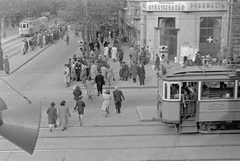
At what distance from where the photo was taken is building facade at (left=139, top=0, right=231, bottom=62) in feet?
89.5

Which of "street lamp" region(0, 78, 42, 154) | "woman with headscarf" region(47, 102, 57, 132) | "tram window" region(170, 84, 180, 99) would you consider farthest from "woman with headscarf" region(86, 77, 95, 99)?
"street lamp" region(0, 78, 42, 154)

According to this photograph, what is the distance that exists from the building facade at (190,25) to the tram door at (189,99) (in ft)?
47.3

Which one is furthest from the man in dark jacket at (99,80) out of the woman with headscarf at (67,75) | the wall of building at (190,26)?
the wall of building at (190,26)

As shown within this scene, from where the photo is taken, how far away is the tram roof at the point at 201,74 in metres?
13.1

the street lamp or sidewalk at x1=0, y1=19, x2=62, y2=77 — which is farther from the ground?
the street lamp

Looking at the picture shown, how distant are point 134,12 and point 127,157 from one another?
2627 cm

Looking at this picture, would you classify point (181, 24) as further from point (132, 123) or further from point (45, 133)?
point (45, 133)

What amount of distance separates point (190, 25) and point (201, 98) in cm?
1518

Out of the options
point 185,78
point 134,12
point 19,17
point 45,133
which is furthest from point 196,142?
point 19,17

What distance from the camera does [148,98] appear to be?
19031 mm

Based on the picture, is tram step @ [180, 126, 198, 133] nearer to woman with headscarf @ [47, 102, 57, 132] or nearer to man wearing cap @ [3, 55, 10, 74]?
woman with headscarf @ [47, 102, 57, 132]

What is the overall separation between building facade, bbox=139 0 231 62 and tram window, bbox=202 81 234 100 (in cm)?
1449

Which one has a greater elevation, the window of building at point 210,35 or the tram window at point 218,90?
the window of building at point 210,35

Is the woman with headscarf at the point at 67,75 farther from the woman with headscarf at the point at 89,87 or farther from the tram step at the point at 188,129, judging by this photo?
the tram step at the point at 188,129
